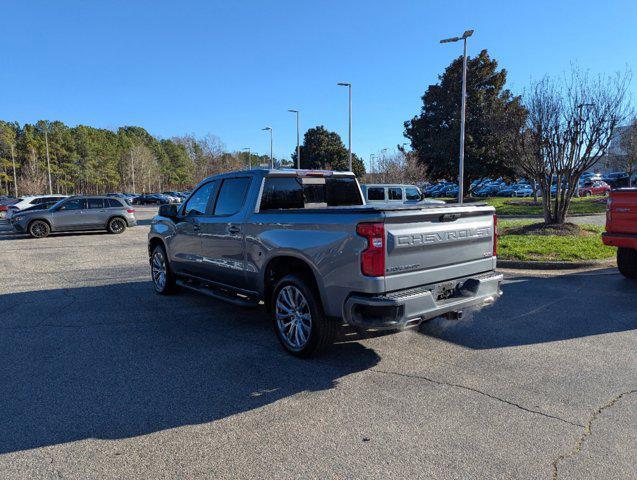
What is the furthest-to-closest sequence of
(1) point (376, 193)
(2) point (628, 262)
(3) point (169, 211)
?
(1) point (376, 193) → (2) point (628, 262) → (3) point (169, 211)

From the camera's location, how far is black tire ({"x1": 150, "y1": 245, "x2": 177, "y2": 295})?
756 cm

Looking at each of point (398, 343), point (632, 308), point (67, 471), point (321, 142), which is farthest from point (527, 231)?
point (321, 142)

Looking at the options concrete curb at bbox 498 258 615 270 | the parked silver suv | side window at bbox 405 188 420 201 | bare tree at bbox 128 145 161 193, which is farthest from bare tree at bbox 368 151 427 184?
bare tree at bbox 128 145 161 193

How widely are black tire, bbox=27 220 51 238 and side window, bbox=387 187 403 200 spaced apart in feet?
45.8

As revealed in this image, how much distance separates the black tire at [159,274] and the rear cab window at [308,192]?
274cm

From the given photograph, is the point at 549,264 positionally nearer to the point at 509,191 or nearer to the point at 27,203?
the point at 27,203

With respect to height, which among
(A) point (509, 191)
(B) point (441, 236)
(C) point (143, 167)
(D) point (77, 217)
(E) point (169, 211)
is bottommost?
(D) point (77, 217)

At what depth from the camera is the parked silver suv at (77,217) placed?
1845 centimetres

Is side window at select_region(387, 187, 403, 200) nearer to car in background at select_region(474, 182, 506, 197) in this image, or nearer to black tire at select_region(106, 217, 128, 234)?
black tire at select_region(106, 217, 128, 234)

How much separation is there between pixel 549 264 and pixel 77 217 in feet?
58.5

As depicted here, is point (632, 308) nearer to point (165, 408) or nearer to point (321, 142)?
point (165, 408)

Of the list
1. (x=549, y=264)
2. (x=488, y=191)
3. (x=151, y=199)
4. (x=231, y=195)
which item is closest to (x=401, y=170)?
(x=488, y=191)

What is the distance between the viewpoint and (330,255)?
4234 millimetres

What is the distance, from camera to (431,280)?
435 centimetres
